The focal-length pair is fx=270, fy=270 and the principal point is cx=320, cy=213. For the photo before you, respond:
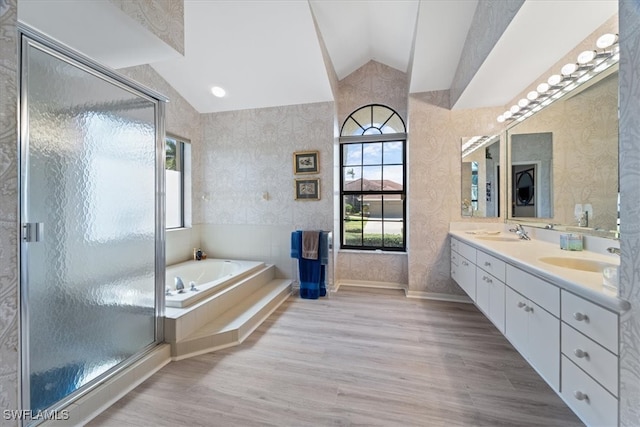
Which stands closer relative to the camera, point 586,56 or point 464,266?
point 586,56

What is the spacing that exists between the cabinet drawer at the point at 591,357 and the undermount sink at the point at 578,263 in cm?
61

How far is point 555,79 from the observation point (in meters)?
2.05

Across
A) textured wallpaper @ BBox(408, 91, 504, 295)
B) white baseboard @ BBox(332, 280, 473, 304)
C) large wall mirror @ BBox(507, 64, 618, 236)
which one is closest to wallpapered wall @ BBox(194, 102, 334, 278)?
white baseboard @ BBox(332, 280, 473, 304)

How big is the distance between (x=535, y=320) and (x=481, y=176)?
2.05 meters

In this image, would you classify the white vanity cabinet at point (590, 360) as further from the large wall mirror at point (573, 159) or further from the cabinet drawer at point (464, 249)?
the cabinet drawer at point (464, 249)

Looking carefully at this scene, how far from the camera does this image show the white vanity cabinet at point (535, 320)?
123 centimetres

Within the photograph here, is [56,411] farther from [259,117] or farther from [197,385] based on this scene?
[259,117]

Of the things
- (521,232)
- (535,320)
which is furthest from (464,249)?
(535,320)

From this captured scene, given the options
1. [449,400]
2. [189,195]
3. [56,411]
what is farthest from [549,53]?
[189,195]

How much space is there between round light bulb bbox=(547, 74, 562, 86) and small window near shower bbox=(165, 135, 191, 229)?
389cm

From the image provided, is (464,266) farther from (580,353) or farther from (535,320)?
(580,353)

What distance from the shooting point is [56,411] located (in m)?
1.34

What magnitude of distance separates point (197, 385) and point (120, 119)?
5.75 ft

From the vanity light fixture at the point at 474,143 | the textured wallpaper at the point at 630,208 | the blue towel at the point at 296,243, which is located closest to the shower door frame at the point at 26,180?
the blue towel at the point at 296,243
